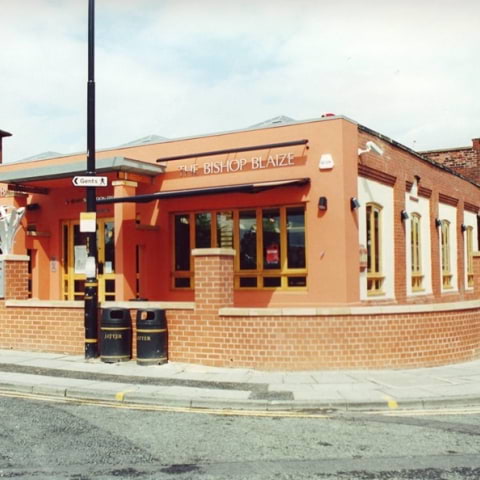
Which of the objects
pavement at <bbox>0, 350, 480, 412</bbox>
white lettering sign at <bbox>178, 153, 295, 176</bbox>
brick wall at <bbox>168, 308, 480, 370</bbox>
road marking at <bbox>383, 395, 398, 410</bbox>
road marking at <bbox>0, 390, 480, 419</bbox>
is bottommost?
road marking at <bbox>0, 390, 480, 419</bbox>

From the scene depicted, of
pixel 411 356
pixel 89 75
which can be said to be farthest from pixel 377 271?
pixel 89 75

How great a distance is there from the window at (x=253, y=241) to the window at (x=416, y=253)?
540cm

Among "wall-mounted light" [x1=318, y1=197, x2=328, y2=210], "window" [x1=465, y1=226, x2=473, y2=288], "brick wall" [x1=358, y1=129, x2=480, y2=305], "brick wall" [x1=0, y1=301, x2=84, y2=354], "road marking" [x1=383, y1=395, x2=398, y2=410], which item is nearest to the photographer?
"road marking" [x1=383, y1=395, x2=398, y2=410]

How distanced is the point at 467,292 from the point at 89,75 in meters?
17.0

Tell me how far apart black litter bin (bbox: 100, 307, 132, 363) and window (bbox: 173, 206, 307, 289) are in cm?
362

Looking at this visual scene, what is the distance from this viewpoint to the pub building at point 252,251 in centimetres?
1126

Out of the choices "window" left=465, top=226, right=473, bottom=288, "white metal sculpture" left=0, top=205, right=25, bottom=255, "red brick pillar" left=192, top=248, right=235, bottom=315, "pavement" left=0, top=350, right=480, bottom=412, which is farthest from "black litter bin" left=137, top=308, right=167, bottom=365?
"window" left=465, top=226, right=473, bottom=288

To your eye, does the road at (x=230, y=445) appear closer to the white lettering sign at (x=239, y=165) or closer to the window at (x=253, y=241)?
the window at (x=253, y=241)

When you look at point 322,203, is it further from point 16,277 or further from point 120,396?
point 16,277

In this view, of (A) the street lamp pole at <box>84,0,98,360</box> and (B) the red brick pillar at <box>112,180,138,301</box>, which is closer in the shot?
(A) the street lamp pole at <box>84,0,98,360</box>

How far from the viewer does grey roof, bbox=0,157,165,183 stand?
14.2 m

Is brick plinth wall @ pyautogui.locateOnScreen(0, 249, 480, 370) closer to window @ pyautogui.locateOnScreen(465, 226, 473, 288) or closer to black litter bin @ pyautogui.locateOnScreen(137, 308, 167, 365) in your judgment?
black litter bin @ pyautogui.locateOnScreen(137, 308, 167, 365)

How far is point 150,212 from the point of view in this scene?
52.2 ft

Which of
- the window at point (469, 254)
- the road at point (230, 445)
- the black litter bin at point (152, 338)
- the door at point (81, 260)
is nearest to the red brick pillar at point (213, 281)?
the black litter bin at point (152, 338)
